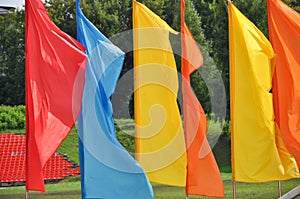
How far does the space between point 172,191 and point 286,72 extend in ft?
23.2

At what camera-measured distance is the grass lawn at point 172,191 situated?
49.3ft

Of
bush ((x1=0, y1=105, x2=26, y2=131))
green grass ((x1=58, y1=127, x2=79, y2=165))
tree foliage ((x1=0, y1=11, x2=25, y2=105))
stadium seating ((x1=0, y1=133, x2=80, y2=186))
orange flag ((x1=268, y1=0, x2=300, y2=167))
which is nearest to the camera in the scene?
orange flag ((x1=268, y1=0, x2=300, y2=167))

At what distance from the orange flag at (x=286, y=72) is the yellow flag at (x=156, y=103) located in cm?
143

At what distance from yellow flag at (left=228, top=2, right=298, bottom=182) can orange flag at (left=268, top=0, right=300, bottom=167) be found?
0.14m

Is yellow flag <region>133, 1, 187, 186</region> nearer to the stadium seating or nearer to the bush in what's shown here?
the stadium seating

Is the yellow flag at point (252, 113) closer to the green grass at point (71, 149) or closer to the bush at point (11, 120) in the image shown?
the green grass at point (71, 149)

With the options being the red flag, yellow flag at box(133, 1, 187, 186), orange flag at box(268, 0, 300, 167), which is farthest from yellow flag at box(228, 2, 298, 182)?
the red flag

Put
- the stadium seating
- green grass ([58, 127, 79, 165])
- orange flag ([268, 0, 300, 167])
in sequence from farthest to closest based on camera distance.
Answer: green grass ([58, 127, 79, 165])
the stadium seating
orange flag ([268, 0, 300, 167])

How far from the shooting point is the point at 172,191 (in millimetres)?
16344

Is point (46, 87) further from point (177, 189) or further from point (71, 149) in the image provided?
point (71, 149)

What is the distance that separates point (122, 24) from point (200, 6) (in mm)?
3826

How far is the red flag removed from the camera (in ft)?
28.8

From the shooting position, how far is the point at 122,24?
31.4 m

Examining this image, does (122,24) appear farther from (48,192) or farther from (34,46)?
(34,46)
